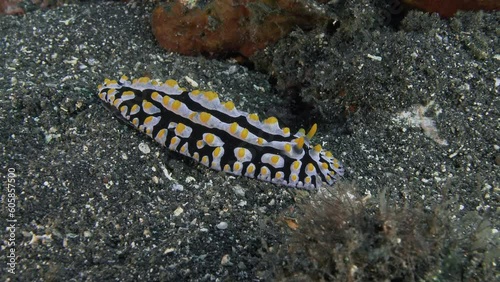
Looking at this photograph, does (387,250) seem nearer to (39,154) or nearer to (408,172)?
(408,172)

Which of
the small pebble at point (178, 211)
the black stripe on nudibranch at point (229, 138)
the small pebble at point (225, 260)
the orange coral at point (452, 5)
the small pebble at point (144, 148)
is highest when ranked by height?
the orange coral at point (452, 5)

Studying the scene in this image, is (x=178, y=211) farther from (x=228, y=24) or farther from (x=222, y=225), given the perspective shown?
(x=228, y=24)

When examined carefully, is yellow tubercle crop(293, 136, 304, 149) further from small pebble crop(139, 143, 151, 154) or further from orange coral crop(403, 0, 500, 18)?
orange coral crop(403, 0, 500, 18)

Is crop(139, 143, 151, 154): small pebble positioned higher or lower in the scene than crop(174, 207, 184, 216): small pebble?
lower

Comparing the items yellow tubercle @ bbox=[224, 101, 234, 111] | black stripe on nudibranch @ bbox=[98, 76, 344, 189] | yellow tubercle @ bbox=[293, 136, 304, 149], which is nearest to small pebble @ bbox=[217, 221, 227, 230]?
black stripe on nudibranch @ bbox=[98, 76, 344, 189]

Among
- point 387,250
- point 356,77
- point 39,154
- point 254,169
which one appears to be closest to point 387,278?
point 387,250

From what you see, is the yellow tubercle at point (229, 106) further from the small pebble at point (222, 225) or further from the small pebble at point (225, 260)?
the small pebble at point (225, 260)

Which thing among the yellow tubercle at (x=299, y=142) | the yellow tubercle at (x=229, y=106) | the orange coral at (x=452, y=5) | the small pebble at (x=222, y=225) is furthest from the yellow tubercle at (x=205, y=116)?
the orange coral at (x=452, y=5)
